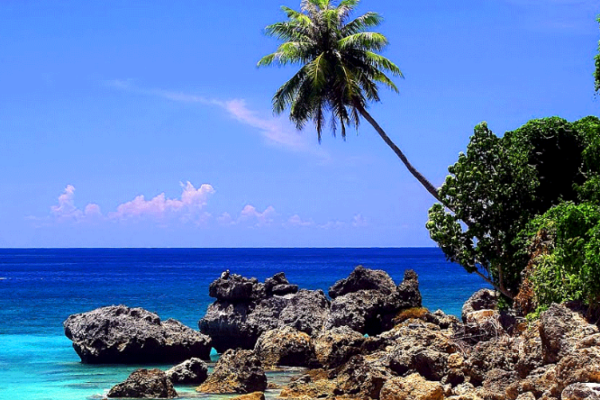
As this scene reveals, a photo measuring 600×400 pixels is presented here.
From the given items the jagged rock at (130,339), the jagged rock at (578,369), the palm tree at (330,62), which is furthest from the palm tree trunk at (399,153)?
the jagged rock at (578,369)

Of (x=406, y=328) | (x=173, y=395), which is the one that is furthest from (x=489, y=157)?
(x=173, y=395)

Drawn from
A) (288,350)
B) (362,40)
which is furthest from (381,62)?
(288,350)

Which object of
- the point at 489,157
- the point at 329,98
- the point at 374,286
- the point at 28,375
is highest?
the point at 329,98

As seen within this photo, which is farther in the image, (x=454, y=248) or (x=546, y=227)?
(x=454, y=248)

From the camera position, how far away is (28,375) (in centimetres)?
2530

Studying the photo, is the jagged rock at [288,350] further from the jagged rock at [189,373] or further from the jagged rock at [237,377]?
the jagged rock at [237,377]

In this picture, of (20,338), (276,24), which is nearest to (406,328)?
(276,24)

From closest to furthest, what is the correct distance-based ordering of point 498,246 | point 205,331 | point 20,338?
point 498,246 → point 205,331 → point 20,338

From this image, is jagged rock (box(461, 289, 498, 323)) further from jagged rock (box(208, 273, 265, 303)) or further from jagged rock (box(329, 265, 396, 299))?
jagged rock (box(208, 273, 265, 303))

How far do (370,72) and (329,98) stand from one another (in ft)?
6.22

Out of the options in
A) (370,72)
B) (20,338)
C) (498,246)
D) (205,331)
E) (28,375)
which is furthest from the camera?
(20,338)

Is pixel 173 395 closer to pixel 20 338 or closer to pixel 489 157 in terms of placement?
pixel 489 157

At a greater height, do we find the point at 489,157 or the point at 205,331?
the point at 489,157

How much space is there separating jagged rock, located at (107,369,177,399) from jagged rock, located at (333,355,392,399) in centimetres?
381
